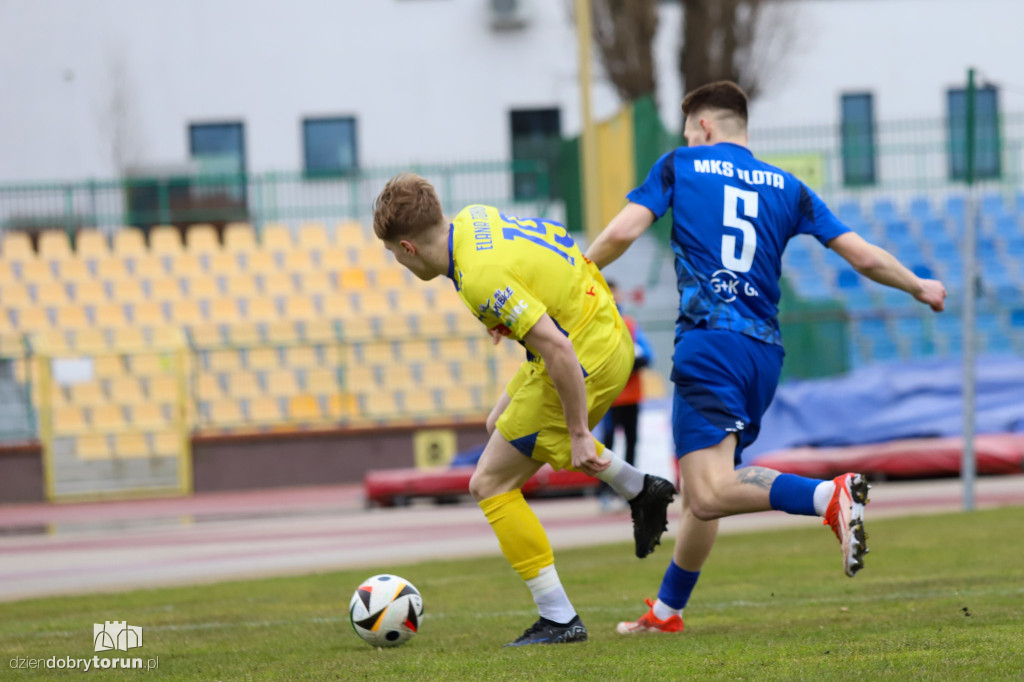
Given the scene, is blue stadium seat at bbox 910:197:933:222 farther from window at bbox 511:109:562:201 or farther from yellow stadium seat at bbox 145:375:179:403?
yellow stadium seat at bbox 145:375:179:403

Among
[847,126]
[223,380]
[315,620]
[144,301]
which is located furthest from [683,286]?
[847,126]

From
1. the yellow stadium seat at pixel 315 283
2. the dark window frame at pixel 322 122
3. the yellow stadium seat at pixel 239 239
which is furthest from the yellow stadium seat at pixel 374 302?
the dark window frame at pixel 322 122

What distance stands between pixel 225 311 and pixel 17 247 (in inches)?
184

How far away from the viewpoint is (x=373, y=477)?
52.1 ft

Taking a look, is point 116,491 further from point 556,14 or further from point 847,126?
point 556,14

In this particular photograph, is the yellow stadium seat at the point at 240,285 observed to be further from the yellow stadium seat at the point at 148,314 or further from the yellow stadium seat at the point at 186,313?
the yellow stadium seat at the point at 148,314

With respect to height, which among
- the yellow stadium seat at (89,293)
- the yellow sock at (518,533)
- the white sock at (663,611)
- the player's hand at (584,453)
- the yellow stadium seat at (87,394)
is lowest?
the yellow stadium seat at (87,394)

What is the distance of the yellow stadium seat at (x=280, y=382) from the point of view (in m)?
19.6

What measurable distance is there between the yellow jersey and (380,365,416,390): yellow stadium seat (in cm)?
1430

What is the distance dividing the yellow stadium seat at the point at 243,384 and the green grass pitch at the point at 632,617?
1054 centimetres

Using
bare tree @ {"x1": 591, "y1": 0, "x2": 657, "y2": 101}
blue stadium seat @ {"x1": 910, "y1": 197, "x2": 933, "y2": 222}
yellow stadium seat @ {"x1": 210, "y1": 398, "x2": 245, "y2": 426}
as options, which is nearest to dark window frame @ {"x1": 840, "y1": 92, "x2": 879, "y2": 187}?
blue stadium seat @ {"x1": 910, "y1": 197, "x2": 933, "y2": 222}

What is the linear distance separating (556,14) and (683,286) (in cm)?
2787

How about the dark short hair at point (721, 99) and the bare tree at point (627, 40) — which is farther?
the bare tree at point (627, 40)

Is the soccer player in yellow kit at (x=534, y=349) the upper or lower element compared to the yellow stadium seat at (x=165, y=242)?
lower
